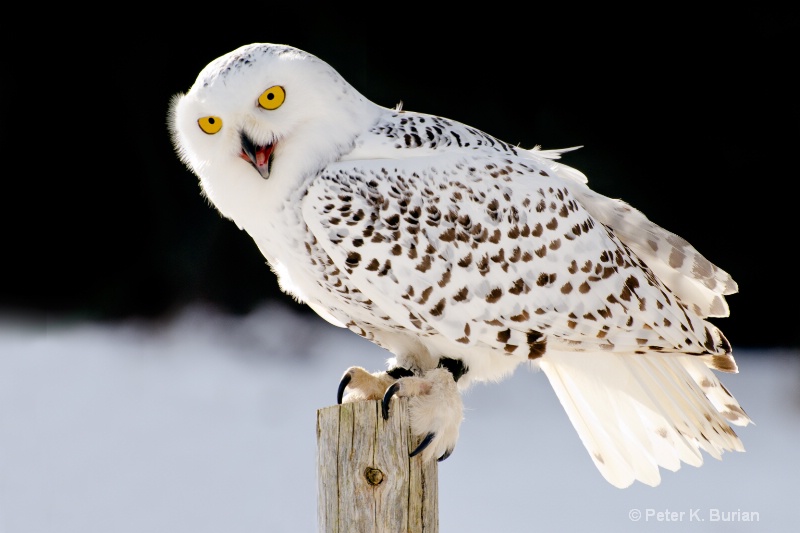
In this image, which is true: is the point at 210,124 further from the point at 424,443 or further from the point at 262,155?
the point at 424,443

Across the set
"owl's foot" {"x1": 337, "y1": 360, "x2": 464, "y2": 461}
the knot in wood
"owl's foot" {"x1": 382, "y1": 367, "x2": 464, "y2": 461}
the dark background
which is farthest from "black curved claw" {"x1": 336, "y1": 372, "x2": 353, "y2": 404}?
the dark background

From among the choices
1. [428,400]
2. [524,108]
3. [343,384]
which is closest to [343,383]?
[343,384]

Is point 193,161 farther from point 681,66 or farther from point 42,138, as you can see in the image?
point 681,66

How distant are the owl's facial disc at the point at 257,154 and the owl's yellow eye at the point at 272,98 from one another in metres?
0.09

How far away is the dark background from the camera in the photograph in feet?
10.8

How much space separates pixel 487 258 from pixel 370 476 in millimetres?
590

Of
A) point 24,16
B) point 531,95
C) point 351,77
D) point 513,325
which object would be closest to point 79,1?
point 24,16

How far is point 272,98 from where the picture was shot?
2.21 m

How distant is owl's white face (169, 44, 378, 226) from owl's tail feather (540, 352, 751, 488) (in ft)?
2.67

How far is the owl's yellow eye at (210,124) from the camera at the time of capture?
2199 mm

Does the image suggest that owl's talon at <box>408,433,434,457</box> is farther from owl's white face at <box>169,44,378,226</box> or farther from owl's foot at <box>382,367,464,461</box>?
owl's white face at <box>169,44,378,226</box>

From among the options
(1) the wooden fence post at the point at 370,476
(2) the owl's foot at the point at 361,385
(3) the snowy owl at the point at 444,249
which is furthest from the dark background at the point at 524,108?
(1) the wooden fence post at the point at 370,476

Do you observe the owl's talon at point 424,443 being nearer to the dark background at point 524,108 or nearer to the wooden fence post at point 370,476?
the wooden fence post at point 370,476

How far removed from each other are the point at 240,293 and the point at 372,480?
5.86 feet
